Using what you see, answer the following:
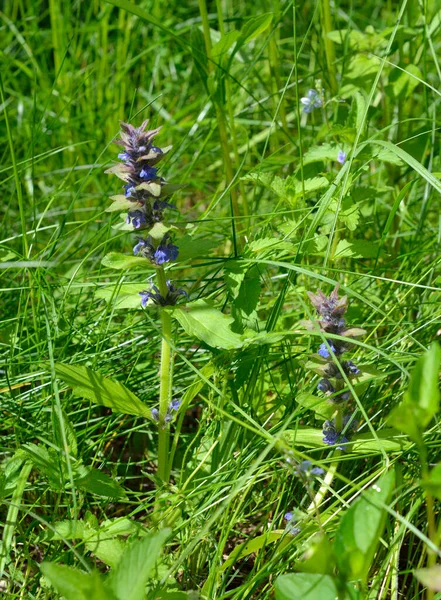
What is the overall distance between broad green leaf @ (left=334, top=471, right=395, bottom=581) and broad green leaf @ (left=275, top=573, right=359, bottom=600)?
4 centimetres

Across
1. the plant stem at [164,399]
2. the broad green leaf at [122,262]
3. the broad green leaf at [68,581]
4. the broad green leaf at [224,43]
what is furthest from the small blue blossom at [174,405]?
the broad green leaf at [224,43]

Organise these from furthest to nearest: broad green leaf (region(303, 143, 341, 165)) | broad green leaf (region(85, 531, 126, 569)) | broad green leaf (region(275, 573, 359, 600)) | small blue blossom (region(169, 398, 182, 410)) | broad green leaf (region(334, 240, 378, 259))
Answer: broad green leaf (region(303, 143, 341, 165))
broad green leaf (region(334, 240, 378, 259))
small blue blossom (region(169, 398, 182, 410))
broad green leaf (region(85, 531, 126, 569))
broad green leaf (region(275, 573, 359, 600))

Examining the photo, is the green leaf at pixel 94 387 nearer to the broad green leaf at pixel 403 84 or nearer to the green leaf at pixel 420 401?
the green leaf at pixel 420 401

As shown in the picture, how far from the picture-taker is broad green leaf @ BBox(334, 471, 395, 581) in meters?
1.09

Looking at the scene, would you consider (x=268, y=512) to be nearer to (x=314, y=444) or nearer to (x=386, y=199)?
(x=314, y=444)

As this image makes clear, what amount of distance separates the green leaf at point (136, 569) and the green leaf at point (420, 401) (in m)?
0.37

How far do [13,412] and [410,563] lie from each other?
95 cm

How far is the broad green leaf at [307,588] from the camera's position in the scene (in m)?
1.14

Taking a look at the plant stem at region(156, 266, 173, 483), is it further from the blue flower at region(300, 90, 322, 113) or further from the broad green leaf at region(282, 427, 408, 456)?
the blue flower at region(300, 90, 322, 113)

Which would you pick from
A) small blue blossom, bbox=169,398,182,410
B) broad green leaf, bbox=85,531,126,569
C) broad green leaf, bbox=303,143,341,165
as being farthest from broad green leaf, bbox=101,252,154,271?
broad green leaf, bbox=303,143,341,165

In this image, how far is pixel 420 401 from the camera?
112 centimetres

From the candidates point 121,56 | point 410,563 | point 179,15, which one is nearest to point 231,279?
point 410,563

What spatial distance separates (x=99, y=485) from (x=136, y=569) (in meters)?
0.48

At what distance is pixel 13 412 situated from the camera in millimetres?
1841
